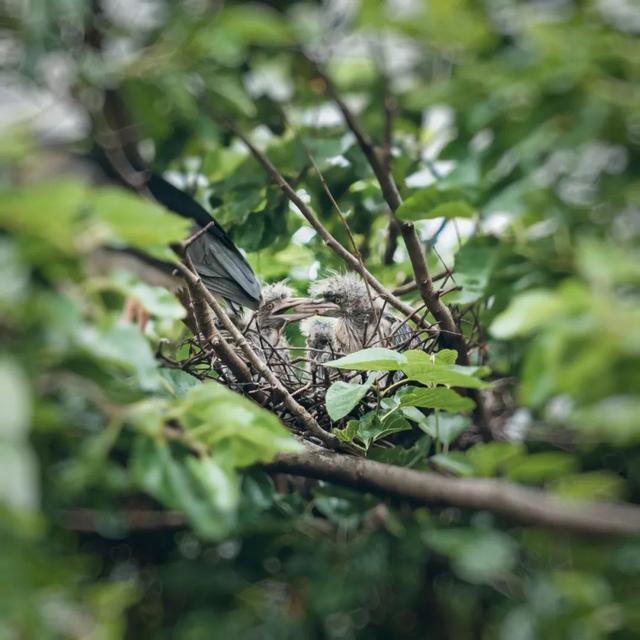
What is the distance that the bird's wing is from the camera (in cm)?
262

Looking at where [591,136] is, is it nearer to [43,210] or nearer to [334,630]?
[43,210]

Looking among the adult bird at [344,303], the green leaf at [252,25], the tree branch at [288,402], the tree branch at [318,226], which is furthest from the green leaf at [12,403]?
the adult bird at [344,303]

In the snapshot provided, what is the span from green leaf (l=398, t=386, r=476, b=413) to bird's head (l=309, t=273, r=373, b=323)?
1836 millimetres

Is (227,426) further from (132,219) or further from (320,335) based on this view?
(320,335)

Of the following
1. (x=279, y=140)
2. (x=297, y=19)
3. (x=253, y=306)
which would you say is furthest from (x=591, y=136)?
(x=253, y=306)

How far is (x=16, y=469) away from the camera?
0.72 meters

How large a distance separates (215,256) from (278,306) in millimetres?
579

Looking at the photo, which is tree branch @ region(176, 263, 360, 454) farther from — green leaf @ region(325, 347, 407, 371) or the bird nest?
green leaf @ region(325, 347, 407, 371)

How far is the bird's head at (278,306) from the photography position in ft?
11.3

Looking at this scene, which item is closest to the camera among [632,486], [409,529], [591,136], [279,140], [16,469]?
[16,469]

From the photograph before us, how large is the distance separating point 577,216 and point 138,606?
0.88 m

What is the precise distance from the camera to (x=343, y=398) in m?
1.85

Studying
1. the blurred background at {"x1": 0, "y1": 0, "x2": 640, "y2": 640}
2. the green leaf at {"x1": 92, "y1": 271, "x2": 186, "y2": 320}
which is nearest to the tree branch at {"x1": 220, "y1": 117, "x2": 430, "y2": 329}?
the blurred background at {"x1": 0, "y1": 0, "x2": 640, "y2": 640}

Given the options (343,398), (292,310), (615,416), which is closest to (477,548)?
(615,416)
